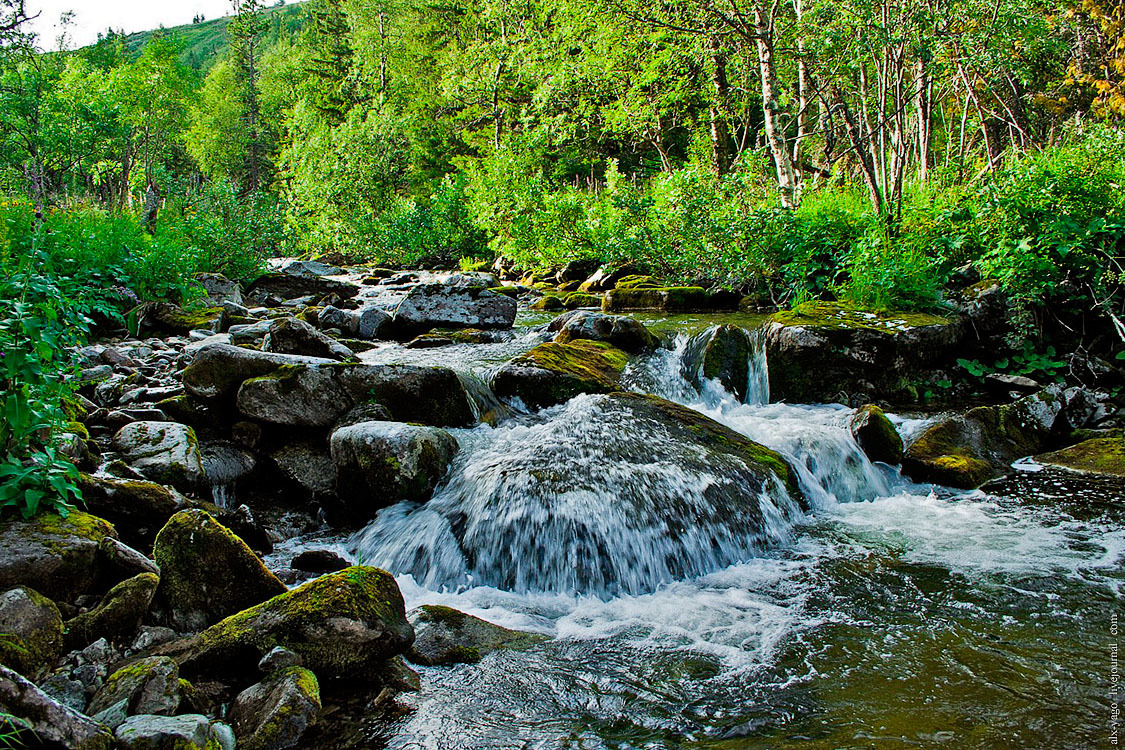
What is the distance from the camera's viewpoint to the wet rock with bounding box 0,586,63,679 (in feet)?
8.43

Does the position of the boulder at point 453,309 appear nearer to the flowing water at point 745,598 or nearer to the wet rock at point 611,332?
the wet rock at point 611,332

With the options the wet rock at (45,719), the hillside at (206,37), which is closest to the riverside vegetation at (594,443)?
the wet rock at (45,719)

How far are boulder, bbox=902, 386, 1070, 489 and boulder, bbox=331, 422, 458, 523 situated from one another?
457 cm

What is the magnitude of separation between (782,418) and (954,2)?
9.25m

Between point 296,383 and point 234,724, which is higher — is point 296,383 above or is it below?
above

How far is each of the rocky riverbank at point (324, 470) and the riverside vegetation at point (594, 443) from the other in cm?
2

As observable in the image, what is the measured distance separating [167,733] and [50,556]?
1.51m

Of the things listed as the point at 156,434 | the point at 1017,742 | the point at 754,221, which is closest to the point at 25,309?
the point at 156,434

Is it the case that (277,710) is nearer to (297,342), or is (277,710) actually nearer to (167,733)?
(167,733)

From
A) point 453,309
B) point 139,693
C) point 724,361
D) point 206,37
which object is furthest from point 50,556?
point 206,37

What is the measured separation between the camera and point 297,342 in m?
8.13

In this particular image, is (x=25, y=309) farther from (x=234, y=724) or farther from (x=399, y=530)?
(x=399, y=530)

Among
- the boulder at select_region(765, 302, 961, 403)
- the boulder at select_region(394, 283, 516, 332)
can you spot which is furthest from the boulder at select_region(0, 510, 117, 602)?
the boulder at select_region(394, 283, 516, 332)

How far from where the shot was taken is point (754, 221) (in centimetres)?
1155
